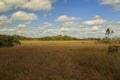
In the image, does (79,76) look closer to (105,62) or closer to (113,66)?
(113,66)

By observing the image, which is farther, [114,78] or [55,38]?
[55,38]

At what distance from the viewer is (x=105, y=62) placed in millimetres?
13906

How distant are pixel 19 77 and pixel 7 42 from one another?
2906 cm

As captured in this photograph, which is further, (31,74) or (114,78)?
→ (31,74)

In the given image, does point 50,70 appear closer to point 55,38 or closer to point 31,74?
point 31,74

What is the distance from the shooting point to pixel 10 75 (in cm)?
1145

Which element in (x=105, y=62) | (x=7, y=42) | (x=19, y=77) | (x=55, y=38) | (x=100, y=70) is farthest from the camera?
(x=55, y=38)

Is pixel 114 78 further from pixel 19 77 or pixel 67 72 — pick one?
pixel 19 77

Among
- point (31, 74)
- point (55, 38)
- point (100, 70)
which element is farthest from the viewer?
point (55, 38)

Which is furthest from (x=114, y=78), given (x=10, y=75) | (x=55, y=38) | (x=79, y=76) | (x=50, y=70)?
(x=55, y=38)

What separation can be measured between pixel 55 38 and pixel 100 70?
4569 inches

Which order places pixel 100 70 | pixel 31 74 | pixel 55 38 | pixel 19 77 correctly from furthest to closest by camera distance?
pixel 55 38 < pixel 100 70 < pixel 31 74 < pixel 19 77

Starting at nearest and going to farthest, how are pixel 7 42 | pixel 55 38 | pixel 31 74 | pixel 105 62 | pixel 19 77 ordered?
pixel 19 77 → pixel 31 74 → pixel 105 62 → pixel 7 42 → pixel 55 38

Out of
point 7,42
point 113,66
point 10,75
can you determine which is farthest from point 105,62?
point 7,42
